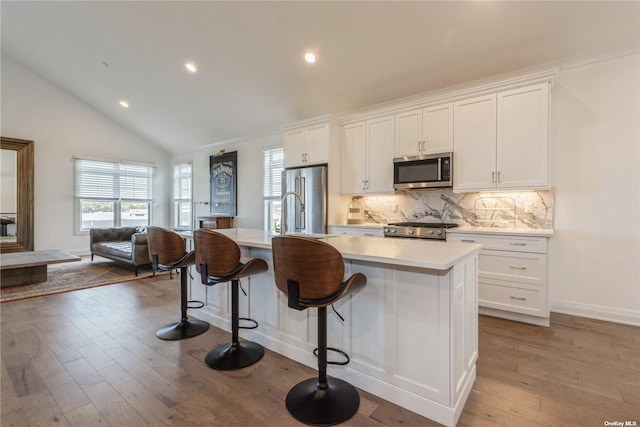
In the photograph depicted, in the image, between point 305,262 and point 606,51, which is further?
point 606,51

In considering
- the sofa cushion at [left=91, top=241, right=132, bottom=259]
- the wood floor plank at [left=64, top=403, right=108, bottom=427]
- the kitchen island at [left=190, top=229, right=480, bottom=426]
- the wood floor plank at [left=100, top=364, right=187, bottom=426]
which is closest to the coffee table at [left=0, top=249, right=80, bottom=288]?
the sofa cushion at [left=91, top=241, right=132, bottom=259]

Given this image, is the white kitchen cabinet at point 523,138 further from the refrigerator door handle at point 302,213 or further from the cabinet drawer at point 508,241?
the refrigerator door handle at point 302,213

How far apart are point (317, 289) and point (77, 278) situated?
4.96 metres

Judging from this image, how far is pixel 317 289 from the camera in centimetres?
155

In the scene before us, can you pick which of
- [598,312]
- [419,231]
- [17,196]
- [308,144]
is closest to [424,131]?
[419,231]

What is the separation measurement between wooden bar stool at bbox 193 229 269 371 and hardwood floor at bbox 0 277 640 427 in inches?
3.6

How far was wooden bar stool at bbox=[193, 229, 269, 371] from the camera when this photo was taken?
2100 mm

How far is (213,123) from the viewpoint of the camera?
20.0 ft

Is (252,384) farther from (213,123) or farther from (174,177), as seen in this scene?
(174,177)

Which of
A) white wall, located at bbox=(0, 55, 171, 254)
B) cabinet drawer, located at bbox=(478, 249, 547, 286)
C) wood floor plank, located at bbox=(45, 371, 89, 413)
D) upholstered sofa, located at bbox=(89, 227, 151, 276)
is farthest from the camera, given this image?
white wall, located at bbox=(0, 55, 171, 254)

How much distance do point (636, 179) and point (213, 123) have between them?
626 centimetres

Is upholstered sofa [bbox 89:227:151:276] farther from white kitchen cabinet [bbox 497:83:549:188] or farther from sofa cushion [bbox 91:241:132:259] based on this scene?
Answer: white kitchen cabinet [bbox 497:83:549:188]

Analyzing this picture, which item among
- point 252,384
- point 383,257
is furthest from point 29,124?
point 383,257

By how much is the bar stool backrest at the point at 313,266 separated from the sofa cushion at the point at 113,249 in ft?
14.8
